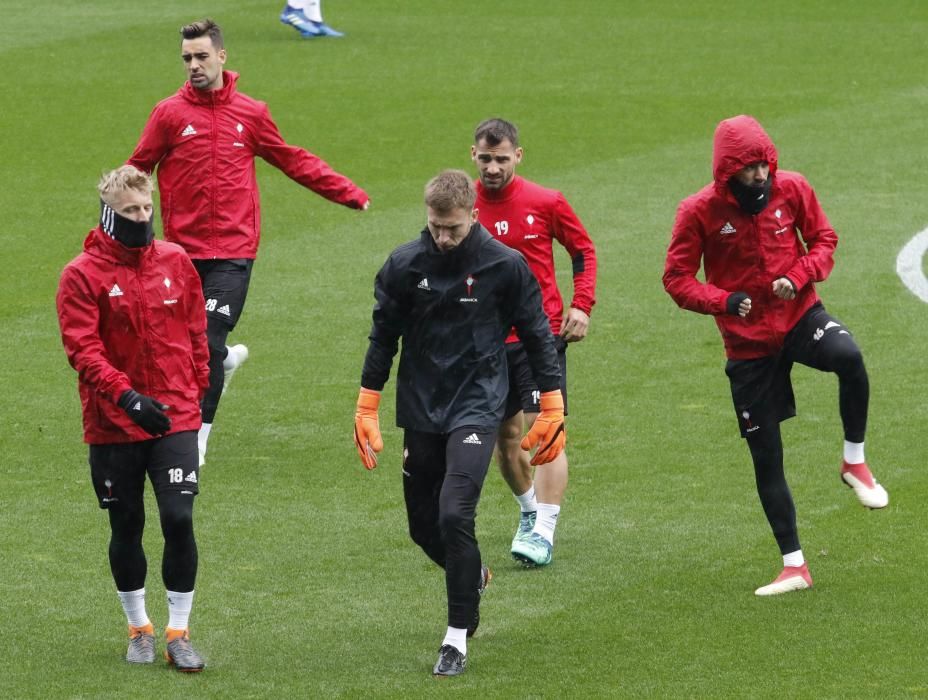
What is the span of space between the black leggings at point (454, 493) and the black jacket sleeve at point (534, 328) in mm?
349

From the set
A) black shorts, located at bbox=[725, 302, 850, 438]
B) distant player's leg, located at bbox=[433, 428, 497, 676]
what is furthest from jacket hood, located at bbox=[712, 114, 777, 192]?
distant player's leg, located at bbox=[433, 428, 497, 676]

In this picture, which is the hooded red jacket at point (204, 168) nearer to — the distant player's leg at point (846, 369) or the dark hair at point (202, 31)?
the dark hair at point (202, 31)

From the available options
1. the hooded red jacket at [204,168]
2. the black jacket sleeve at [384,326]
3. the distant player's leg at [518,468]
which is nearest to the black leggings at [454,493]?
the black jacket sleeve at [384,326]

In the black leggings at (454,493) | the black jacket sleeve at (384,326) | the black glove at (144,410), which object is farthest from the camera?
the black jacket sleeve at (384,326)

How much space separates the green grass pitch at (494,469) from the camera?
322 inches

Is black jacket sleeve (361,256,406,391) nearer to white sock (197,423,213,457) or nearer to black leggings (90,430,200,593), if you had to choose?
black leggings (90,430,200,593)

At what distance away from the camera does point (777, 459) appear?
29.8 feet

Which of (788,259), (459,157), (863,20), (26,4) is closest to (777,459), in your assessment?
(788,259)

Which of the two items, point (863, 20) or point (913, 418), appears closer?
point (913, 418)

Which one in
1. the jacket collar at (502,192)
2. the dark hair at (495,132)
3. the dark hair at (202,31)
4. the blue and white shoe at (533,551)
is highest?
the dark hair at (202,31)

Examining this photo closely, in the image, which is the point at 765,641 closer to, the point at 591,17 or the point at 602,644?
the point at 602,644

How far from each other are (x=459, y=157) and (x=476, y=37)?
811 cm

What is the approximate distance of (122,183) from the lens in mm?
7703

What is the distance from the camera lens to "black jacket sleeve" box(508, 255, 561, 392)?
805 centimetres
